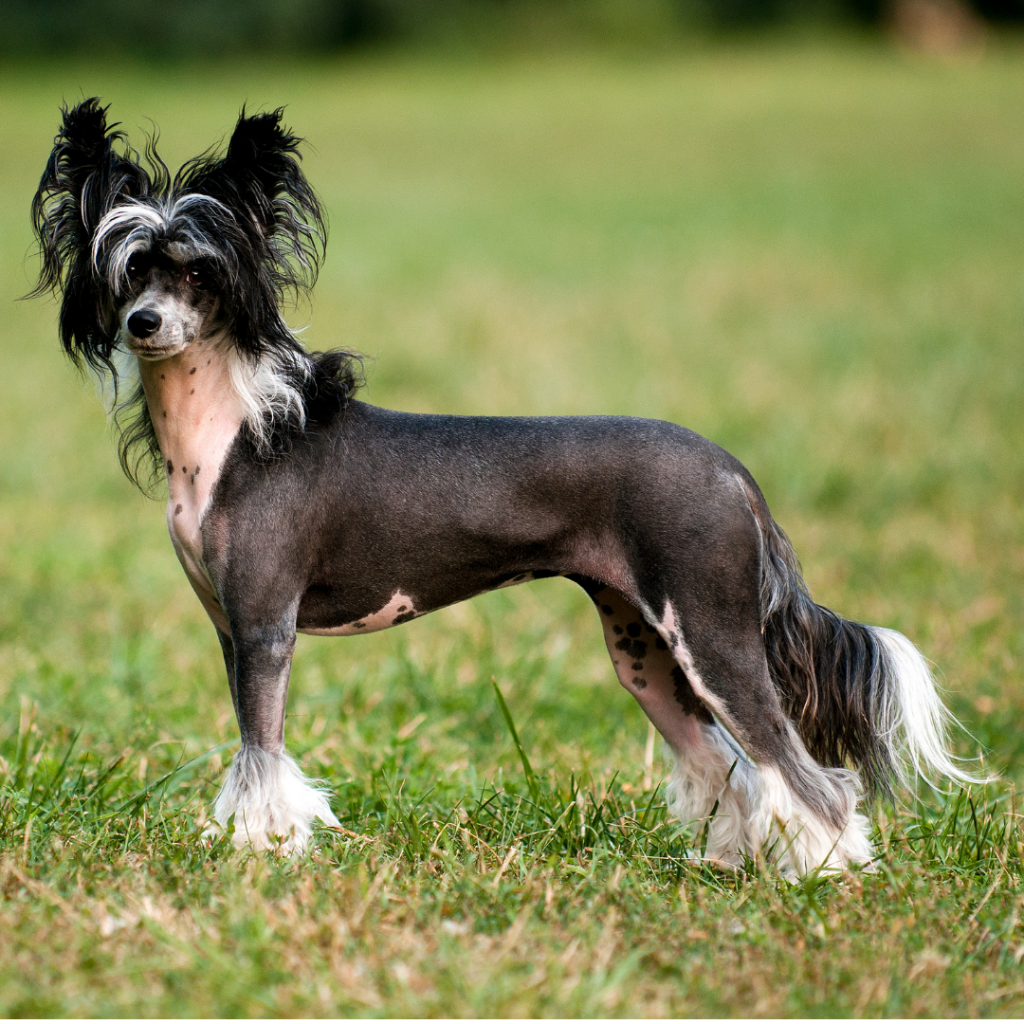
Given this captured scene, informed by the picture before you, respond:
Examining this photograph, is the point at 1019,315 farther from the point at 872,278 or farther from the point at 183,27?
the point at 183,27

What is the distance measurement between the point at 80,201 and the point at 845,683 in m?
2.41

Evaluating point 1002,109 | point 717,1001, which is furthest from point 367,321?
point 1002,109

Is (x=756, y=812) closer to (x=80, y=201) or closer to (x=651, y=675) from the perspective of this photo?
(x=651, y=675)

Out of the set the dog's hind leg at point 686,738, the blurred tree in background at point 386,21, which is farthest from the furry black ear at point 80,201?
the blurred tree in background at point 386,21

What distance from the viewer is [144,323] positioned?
304 centimetres

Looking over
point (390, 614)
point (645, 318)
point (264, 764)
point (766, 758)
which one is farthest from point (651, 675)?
point (645, 318)

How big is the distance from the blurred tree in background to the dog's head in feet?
122

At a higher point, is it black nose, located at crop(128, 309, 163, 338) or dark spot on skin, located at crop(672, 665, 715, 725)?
black nose, located at crop(128, 309, 163, 338)

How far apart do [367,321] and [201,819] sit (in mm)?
9928

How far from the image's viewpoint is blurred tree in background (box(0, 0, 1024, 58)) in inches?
1471

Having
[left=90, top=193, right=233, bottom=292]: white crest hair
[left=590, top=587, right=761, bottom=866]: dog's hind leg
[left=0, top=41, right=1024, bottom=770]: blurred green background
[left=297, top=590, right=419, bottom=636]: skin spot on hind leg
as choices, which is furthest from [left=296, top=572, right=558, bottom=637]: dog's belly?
[left=0, top=41, right=1024, bottom=770]: blurred green background

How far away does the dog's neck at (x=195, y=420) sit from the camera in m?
3.27

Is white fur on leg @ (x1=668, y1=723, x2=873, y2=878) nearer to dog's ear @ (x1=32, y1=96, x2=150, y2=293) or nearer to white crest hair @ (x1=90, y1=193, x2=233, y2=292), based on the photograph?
white crest hair @ (x1=90, y1=193, x2=233, y2=292)

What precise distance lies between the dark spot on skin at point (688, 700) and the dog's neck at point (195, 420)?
4.49 ft
